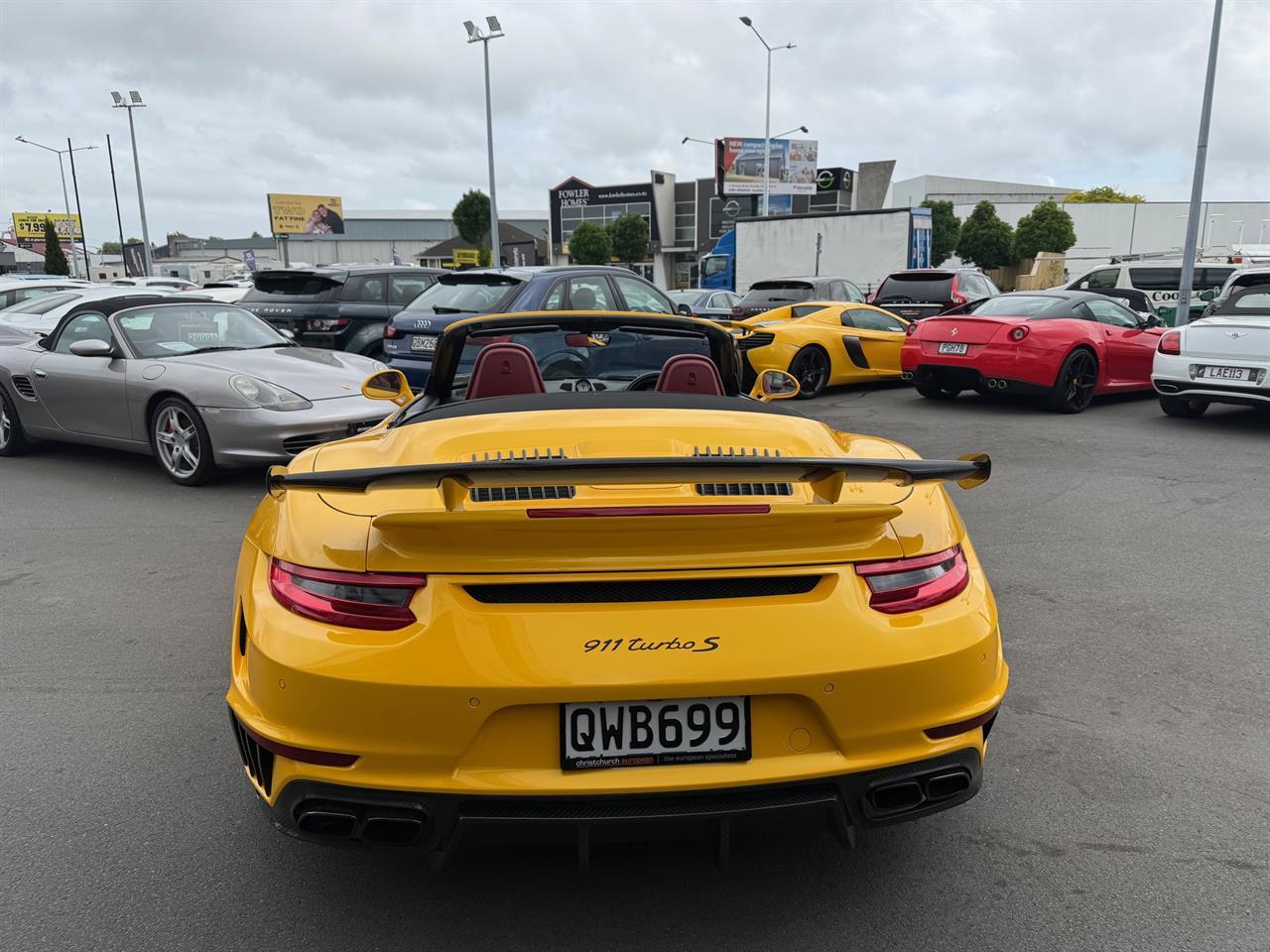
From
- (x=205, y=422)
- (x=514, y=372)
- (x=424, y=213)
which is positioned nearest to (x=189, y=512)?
(x=205, y=422)

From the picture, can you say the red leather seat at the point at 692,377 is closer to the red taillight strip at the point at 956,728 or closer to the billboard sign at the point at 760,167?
the red taillight strip at the point at 956,728

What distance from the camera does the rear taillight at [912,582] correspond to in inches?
79.5

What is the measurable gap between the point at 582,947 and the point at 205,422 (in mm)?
5603

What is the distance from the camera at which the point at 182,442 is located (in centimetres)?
689

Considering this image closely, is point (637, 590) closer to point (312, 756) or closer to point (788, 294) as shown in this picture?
point (312, 756)

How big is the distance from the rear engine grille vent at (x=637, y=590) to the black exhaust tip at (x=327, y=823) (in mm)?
535

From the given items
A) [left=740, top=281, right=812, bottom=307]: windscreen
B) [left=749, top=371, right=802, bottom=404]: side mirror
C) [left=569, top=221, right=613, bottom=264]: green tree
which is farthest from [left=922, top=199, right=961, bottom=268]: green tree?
[left=749, top=371, right=802, bottom=404]: side mirror

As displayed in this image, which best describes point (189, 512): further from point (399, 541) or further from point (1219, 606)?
point (1219, 606)

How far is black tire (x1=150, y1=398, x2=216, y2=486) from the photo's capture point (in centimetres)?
674

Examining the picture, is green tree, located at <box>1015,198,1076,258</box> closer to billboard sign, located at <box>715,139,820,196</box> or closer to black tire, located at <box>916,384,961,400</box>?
billboard sign, located at <box>715,139,820,196</box>

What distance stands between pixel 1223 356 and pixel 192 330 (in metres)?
9.42

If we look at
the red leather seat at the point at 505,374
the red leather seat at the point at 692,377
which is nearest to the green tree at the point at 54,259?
the red leather seat at the point at 505,374

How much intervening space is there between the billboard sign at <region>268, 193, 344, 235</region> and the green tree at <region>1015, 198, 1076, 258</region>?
66597 mm

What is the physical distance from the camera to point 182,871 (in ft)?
7.86
